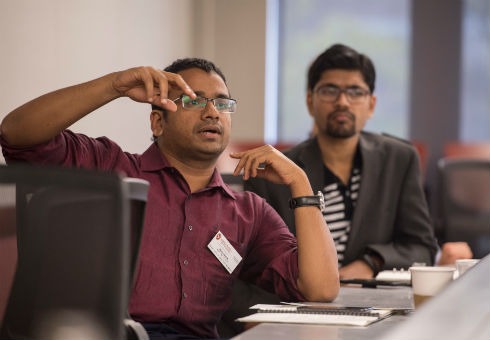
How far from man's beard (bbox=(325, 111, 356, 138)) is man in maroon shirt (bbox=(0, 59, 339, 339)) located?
0.95 m

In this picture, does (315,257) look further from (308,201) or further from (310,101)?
(310,101)

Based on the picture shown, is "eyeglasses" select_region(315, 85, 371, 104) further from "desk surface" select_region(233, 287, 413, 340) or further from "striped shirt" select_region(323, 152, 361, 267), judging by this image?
"desk surface" select_region(233, 287, 413, 340)

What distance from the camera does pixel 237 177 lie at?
2924 mm

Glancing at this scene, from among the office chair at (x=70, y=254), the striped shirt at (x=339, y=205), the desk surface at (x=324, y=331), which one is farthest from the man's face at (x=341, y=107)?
the office chair at (x=70, y=254)

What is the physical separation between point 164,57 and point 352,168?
207cm

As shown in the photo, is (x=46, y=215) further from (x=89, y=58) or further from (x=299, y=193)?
(x=89, y=58)

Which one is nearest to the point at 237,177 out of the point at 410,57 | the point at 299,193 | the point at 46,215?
the point at 299,193

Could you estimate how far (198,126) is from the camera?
243 cm

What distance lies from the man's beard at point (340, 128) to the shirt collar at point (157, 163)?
109 centimetres

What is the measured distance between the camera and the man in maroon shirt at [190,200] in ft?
6.85

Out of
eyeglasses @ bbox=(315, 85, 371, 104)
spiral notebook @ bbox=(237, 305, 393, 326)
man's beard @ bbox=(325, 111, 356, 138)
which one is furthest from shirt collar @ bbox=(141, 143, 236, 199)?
eyeglasses @ bbox=(315, 85, 371, 104)

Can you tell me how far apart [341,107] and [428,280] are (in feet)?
5.06

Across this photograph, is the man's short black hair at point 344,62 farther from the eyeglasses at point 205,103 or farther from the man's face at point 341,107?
the eyeglasses at point 205,103

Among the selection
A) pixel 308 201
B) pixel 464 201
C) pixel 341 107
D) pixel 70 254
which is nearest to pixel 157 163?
pixel 308 201
